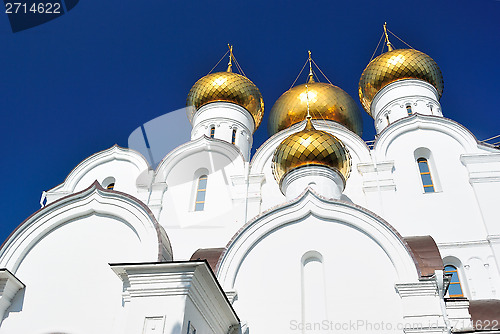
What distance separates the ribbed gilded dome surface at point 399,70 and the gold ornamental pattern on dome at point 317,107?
0.66 metres

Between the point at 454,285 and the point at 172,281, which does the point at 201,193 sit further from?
the point at 172,281

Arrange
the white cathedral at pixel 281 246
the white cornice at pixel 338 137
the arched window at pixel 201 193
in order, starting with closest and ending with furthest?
the white cathedral at pixel 281 246, the arched window at pixel 201 193, the white cornice at pixel 338 137

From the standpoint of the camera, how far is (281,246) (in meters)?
6.57

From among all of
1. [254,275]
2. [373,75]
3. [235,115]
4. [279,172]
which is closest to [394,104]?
[373,75]

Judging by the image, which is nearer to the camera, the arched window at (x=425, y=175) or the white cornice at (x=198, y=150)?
the arched window at (x=425, y=175)

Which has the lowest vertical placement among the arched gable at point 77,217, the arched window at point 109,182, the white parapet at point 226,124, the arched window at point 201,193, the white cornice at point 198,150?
the arched gable at point 77,217

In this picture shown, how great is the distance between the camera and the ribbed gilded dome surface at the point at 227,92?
13.0 meters

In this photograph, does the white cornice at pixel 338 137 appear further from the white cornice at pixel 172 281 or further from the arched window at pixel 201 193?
the white cornice at pixel 172 281

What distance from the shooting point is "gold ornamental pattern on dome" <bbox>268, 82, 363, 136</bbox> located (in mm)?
12570

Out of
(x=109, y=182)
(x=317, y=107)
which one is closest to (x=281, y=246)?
(x=109, y=182)

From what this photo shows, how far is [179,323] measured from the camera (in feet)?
14.8

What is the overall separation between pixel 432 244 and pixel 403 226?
2352 mm

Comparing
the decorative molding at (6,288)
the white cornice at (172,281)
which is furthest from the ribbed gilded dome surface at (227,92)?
the white cornice at (172,281)

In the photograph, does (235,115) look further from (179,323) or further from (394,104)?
(179,323)
